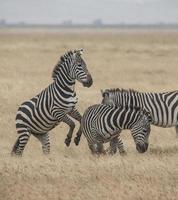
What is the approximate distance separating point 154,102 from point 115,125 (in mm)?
2406

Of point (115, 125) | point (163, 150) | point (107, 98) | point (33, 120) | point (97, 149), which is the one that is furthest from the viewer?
point (107, 98)

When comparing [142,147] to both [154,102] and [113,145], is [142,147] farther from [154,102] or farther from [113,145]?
[154,102]

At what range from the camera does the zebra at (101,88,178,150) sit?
13727mm

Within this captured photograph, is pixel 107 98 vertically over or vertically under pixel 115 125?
over

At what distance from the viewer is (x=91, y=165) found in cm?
1062

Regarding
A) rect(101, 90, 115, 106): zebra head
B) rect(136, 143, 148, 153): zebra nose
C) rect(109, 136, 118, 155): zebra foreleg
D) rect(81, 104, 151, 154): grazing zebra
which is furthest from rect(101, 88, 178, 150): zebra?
rect(136, 143, 148, 153): zebra nose

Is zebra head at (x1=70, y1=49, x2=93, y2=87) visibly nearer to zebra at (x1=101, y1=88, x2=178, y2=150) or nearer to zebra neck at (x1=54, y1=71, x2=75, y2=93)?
zebra neck at (x1=54, y1=71, x2=75, y2=93)

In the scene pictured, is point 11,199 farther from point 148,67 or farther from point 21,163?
point 148,67

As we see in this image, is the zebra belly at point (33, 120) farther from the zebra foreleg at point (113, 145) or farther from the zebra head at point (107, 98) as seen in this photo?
the zebra head at point (107, 98)

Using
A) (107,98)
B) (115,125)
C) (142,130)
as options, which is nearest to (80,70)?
(115,125)

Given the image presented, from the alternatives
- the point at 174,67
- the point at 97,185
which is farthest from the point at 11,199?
the point at 174,67

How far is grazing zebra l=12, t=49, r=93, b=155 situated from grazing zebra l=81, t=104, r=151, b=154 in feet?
1.63

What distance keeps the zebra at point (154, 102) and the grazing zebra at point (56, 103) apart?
1549 mm

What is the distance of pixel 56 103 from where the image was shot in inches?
479
